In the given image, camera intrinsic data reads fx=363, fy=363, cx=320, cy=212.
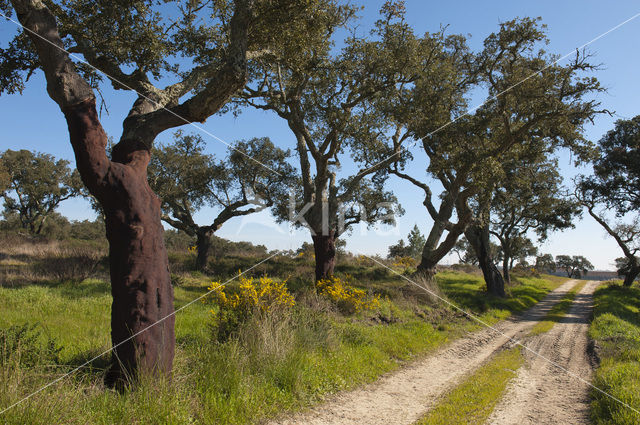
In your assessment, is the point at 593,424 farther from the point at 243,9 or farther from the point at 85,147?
the point at 243,9

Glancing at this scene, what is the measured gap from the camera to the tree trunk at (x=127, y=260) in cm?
450

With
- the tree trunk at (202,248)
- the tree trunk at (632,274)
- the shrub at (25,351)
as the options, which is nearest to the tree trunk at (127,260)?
the shrub at (25,351)

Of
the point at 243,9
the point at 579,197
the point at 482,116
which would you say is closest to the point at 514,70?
the point at 482,116

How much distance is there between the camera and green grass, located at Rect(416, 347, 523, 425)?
508 centimetres

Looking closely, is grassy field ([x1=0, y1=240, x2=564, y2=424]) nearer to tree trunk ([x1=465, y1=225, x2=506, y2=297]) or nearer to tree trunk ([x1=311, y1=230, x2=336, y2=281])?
tree trunk ([x1=311, y1=230, x2=336, y2=281])

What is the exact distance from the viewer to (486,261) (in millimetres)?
21297

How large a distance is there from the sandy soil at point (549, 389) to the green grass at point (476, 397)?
0.15m

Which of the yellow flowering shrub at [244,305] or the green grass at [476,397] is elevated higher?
the yellow flowering shrub at [244,305]

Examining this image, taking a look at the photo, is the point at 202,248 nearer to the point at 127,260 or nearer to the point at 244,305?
the point at 244,305

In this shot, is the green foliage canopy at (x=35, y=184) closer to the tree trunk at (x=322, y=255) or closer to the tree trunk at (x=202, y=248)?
the tree trunk at (x=202, y=248)

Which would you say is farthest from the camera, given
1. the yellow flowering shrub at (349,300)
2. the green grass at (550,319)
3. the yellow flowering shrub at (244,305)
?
the green grass at (550,319)

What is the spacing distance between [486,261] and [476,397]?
669 inches

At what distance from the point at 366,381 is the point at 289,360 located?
163 cm

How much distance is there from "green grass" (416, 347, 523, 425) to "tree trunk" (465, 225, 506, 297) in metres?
13.5
